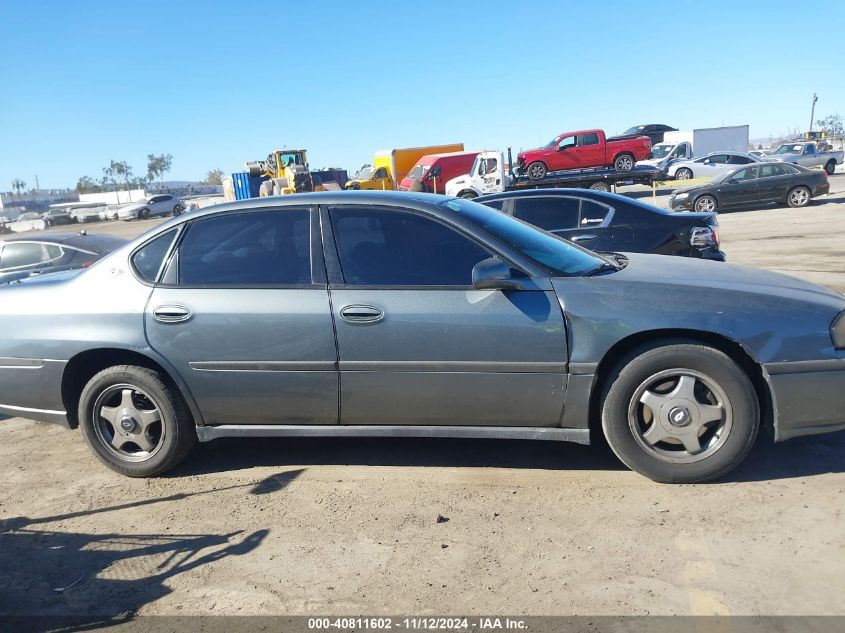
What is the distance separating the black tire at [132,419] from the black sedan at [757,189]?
61.7 ft

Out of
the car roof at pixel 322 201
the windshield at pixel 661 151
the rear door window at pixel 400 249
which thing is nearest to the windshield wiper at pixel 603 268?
the rear door window at pixel 400 249

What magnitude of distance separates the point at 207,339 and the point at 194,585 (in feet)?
4.69

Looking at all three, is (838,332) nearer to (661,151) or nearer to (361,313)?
(361,313)

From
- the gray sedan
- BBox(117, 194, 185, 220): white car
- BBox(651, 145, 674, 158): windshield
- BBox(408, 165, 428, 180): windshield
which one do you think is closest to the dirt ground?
the gray sedan

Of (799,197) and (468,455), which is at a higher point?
(799,197)

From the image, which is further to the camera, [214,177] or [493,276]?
[214,177]

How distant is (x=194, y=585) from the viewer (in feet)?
10.3

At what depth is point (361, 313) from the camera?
153 inches

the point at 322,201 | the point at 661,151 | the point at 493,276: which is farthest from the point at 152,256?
the point at 661,151

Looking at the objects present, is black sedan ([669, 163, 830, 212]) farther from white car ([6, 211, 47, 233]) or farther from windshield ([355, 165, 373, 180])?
white car ([6, 211, 47, 233])

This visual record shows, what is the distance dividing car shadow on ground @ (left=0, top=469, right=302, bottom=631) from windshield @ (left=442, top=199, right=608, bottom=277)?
208 cm

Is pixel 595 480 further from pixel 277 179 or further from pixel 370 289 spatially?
pixel 277 179

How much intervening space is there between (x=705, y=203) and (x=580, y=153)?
8.34 metres

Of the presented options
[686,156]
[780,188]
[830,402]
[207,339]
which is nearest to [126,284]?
[207,339]
